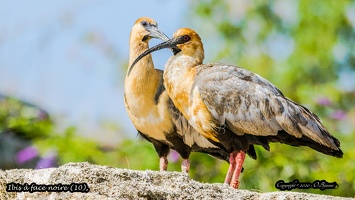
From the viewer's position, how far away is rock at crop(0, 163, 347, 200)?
527 centimetres

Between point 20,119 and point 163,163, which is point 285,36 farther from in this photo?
point 163,163

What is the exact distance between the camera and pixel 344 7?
17672 mm

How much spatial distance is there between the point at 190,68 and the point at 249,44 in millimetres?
11041

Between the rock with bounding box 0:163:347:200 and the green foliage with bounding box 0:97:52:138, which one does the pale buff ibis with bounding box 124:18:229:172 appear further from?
the green foliage with bounding box 0:97:52:138

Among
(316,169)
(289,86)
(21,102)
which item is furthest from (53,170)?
(289,86)

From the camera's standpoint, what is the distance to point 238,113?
7.19 metres

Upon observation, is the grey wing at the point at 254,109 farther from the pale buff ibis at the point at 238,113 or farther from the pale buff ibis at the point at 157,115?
the pale buff ibis at the point at 157,115

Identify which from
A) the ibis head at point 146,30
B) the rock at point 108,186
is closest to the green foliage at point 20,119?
the ibis head at point 146,30

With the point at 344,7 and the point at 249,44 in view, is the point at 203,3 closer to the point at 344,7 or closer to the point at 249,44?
the point at 249,44

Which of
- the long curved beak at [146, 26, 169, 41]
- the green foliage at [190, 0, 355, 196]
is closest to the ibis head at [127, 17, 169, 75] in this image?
the long curved beak at [146, 26, 169, 41]

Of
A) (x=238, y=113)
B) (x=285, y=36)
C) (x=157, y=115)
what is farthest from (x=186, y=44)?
(x=285, y=36)

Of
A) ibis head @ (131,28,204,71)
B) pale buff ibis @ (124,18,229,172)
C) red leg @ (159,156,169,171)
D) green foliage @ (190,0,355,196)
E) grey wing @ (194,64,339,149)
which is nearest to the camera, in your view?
grey wing @ (194,64,339,149)

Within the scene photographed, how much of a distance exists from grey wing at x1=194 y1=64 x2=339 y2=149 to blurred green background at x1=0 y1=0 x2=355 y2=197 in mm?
2677

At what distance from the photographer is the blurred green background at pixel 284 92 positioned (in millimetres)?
10664
